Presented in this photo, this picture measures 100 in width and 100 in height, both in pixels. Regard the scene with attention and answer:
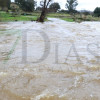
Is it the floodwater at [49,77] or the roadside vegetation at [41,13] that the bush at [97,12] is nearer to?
the roadside vegetation at [41,13]

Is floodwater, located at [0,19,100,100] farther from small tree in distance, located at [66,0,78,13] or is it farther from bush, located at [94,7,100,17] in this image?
small tree in distance, located at [66,0,78,13]

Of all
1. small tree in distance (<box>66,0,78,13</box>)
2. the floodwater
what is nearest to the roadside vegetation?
small tree in distance (<box>66,0,78,13</box>)

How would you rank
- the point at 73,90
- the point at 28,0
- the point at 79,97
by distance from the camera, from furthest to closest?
the point at 28,0
the point at 73,90
the point at 79,97

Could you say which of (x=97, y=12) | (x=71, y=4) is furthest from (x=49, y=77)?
(x=71, y=4)

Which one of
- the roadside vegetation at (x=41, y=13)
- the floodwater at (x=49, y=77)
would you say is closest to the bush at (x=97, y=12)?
the roadside vegetation at (x=41, y=13)

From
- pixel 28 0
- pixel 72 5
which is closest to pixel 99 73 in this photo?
pixel 28 0

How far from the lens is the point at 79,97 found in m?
1.49

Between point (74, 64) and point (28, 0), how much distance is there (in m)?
32.5

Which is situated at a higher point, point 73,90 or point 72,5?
point 72,5

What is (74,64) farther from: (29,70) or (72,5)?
(72,5)

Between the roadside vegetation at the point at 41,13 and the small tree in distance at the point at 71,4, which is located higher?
the small tree in distance at the point at 71,4

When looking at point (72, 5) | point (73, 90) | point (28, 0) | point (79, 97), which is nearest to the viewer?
point (79, 97)

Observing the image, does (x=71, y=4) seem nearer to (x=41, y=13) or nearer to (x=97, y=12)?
(x=97, y=12)

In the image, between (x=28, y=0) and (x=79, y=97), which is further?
(x=28, y=0)
